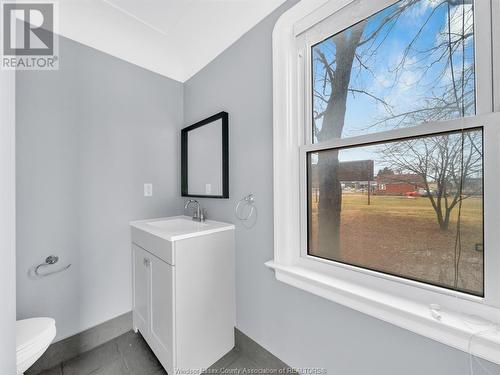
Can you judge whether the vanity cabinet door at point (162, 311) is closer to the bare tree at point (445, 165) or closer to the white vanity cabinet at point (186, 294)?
the white vanity cabinet at point (186, 294)

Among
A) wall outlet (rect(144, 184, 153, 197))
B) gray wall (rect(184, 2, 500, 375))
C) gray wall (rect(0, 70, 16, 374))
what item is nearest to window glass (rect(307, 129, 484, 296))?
gray wall (rect(184, 2, 500, 375))

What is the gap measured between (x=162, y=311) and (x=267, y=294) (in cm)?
65

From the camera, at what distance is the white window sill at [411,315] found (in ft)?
2.19

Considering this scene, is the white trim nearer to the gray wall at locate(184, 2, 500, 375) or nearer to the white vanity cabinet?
the gray wall at locate(184, 2, 500, 375)

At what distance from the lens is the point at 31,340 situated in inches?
40.0

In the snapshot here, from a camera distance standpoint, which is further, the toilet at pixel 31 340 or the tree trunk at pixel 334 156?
the tree trunk at pixel 334 156

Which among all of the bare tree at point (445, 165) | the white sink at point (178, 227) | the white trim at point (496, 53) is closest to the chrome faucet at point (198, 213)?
the white sink at point (178, 227)

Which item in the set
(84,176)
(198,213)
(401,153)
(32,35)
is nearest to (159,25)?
(32,35)

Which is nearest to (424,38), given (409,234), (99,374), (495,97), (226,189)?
(495,97)

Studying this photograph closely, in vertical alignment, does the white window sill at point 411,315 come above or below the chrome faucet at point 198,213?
below

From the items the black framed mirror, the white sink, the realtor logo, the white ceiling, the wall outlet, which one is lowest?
the white sink

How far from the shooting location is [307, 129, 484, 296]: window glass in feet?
2.52

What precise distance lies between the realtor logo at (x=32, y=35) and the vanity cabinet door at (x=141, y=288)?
1.37m

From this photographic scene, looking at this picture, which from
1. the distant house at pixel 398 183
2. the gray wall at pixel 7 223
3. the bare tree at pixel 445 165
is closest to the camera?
the gray wall at pixel 7 223
